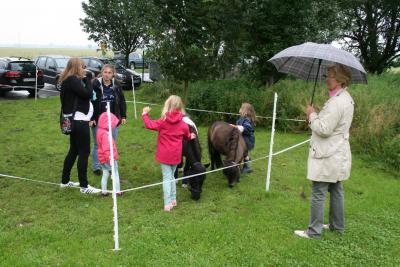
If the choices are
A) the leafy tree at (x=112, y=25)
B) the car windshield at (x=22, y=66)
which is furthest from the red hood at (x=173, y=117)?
the leafy tree at (x=112, y=25)

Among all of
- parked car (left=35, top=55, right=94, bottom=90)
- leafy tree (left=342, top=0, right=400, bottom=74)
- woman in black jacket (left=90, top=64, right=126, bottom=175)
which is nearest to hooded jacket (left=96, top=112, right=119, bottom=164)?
woman in black jacket (left=90, top=64, right=126, bottom=175)

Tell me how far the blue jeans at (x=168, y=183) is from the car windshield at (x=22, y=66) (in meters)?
14.0

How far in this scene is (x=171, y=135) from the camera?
225 inches

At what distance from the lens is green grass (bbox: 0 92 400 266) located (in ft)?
14.7

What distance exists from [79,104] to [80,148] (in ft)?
2.22

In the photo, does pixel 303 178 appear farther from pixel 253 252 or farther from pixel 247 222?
pixel 253 252

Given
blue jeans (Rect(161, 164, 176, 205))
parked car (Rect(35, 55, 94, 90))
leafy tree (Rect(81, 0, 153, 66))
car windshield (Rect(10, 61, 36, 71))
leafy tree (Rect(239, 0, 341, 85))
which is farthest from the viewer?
leafy tree (Rect(81, 0, 153, 66))

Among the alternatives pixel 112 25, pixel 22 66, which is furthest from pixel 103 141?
pixel 112 25

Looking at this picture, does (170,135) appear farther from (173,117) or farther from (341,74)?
(341,74)

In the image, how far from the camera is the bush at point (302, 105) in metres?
8.90

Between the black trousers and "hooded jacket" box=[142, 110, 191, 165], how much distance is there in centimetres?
119

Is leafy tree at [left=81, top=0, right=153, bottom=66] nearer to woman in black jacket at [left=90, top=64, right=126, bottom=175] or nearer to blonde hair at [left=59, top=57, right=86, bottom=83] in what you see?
woman in black jacket at [left=90, top=64, right=126, bottom=175]

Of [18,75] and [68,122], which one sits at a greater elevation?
[18,75]

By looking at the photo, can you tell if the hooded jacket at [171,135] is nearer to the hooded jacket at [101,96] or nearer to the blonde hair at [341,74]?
the hooded jacket at [101,96]
